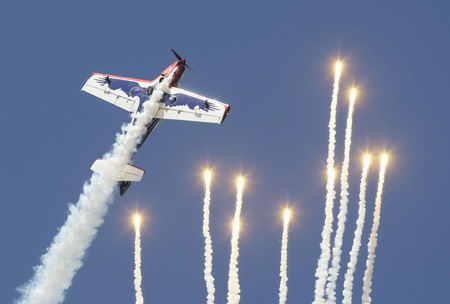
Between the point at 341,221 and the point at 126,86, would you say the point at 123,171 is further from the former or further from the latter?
the point at 341,221

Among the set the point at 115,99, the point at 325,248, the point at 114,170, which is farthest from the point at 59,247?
the point at 325,248

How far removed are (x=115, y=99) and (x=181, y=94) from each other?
4722 mm

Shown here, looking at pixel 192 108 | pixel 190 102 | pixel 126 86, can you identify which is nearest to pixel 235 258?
pixel 192 108

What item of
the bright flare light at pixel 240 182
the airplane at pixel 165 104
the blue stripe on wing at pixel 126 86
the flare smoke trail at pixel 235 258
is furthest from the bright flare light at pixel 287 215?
the blue stripe on wing at pixel 126 86

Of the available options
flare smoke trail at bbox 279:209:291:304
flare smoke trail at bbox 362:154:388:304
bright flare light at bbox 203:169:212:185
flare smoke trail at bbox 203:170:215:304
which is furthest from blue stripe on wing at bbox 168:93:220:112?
flare smoke trail at bbox 362:154:388:304

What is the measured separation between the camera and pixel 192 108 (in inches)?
3413

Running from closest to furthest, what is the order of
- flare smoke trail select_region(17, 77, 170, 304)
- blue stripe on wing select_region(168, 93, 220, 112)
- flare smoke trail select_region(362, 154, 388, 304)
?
flare smoke trail select_region(17, 77, 170, 304), blue stripe on wing select_region(168, 93, 220, 112), flare smoke trail select_region(362, 154, 388, 304)

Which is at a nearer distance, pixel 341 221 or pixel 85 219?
pixel 85 219

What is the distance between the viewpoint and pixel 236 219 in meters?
87.9

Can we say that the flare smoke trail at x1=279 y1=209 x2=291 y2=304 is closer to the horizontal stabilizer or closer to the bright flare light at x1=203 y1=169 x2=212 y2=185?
the bright flare light at x1=203 y1=169 x2=212 y2=185

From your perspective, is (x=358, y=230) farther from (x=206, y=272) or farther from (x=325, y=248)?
(x=206, y=272)

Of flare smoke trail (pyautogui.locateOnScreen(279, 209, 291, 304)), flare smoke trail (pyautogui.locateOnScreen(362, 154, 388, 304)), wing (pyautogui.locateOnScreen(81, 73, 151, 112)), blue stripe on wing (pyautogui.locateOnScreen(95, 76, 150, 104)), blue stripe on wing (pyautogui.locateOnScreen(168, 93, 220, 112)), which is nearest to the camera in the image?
flare smoke trail (pyautogui.locateOnScreen(279, 209, 291, 304))

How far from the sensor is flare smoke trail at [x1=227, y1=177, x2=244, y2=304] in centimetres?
8569

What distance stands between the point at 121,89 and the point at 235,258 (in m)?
12.4
